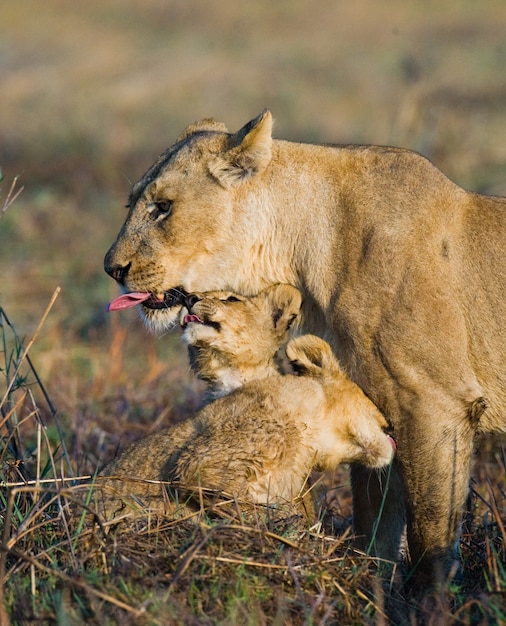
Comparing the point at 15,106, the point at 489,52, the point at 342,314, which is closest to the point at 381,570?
the point at 342,314

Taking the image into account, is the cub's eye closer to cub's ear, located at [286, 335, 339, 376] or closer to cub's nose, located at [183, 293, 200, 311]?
cub's nose, located at [183, 293, 200, 311]

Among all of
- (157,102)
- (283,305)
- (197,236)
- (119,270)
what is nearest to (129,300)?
(119,270)

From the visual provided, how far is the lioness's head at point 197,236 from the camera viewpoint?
5016 mm

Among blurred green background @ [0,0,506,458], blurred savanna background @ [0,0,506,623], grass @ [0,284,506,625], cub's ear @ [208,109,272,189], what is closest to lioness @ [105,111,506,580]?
cub's ear @ [208,109,272,189]

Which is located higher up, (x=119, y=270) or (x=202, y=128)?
(x=202, y=128)

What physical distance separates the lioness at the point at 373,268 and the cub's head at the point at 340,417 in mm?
72

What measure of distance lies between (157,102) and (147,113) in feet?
1.99

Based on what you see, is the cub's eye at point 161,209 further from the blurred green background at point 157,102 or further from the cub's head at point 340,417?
the blurred green background at point 157,102

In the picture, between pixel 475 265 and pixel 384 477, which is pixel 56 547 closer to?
pixel 384 477

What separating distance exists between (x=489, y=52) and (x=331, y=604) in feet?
69.8

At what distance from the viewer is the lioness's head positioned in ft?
16.5

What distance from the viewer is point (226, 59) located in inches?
939

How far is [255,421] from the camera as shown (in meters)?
4.25

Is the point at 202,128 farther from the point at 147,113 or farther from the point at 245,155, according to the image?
the point at 147,113
